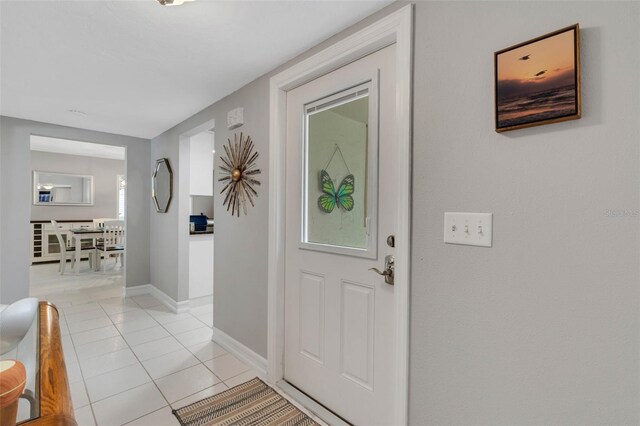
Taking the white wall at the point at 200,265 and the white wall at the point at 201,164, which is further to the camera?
the white wall at the point at 201,164

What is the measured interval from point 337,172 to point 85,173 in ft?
23.8

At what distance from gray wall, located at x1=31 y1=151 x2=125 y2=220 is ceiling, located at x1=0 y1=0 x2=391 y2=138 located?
446 cm

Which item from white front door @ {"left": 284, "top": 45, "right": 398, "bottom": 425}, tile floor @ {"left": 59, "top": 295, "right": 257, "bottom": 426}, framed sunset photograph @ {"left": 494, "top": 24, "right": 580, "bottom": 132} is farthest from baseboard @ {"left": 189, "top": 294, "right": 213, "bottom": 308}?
framed sunset photograph @ {"left": 494, "top": 24, "right": 580, "bottom": 132}

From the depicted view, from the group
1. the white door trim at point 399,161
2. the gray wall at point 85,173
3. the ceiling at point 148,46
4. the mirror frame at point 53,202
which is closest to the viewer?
the white door trim at point 399,161

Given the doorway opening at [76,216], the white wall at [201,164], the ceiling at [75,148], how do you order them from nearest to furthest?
the white wall at [201,164], the doorway opening at [76,216], the ceiling at [75,148]

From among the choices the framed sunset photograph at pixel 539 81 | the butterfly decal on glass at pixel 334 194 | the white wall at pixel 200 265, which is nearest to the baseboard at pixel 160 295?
the white wall at pixel 200 265

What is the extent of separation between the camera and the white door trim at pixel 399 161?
135 cm

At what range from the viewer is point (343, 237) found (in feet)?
5.78

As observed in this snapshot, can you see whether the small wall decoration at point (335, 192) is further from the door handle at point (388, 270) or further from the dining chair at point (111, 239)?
the dining chair at point (111, 239)

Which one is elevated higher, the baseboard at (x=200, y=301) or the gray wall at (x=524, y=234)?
the gray wall at (x=524, y=234)

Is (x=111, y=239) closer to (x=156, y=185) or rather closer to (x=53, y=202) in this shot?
(x=53, y=202)

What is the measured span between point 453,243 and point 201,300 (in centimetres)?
340

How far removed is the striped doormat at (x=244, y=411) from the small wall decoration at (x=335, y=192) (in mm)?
1228

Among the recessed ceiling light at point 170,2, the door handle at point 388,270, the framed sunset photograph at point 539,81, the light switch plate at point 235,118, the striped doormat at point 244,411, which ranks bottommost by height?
the striped doormat at point 244,411
